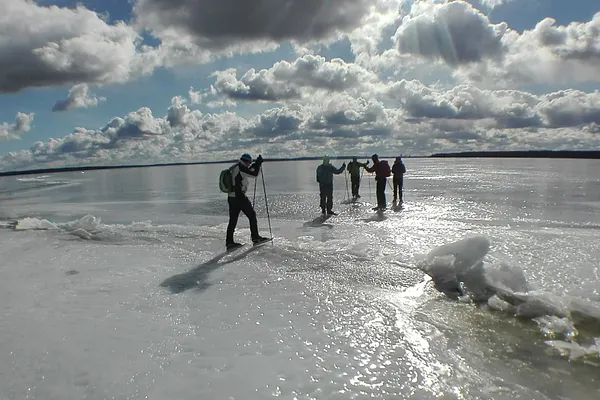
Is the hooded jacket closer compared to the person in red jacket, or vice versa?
the hooded jacket

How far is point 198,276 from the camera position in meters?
6.19

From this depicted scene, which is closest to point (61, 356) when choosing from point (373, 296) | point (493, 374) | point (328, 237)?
point (373, 296)

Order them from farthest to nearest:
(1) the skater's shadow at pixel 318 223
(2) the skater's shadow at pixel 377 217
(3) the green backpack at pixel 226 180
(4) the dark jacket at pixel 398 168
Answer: (4) the dark jacket at pixel 398 168 → (2) the skater's shadow at pixel 377 217 → (1) the skater's shadow at pixel 318 223 → (3) the green backpack at pixel 226 180

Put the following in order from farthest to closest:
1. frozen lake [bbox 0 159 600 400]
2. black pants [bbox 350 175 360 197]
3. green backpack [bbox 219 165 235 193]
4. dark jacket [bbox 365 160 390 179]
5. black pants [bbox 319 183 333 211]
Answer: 1. black pants [bbox 350 175 360 197]
2. dark jacket [bbox 365 160 390 179]
3. black pants [bbox 319 183 333 211]
4. green backpack [bbox 219 165 235 193]
5. frozen lake [bbox 0 159 600 400]

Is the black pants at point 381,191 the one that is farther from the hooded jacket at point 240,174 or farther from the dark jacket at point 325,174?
the hooded jacket at point 240,174

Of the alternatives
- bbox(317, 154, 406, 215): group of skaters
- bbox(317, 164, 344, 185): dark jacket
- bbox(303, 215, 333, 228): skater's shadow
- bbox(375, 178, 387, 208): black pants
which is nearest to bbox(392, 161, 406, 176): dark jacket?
bbox(317, 154, 406, 215): group of skaters

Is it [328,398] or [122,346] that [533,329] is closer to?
[328,398]

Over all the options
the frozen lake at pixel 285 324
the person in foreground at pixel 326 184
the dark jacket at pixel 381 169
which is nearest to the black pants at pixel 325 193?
the person in foreground at pixel 326 184

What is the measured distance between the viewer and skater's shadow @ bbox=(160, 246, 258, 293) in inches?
223

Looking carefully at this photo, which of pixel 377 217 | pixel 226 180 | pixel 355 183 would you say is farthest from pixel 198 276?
pixel 355 183

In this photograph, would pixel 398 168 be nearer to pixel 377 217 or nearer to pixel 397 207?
pixel 397 207

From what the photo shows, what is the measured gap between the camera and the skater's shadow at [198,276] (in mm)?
5656

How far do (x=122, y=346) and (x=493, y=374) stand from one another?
3.41 metres

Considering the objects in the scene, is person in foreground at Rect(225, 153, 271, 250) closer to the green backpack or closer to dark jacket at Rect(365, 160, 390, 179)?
the green backpack
